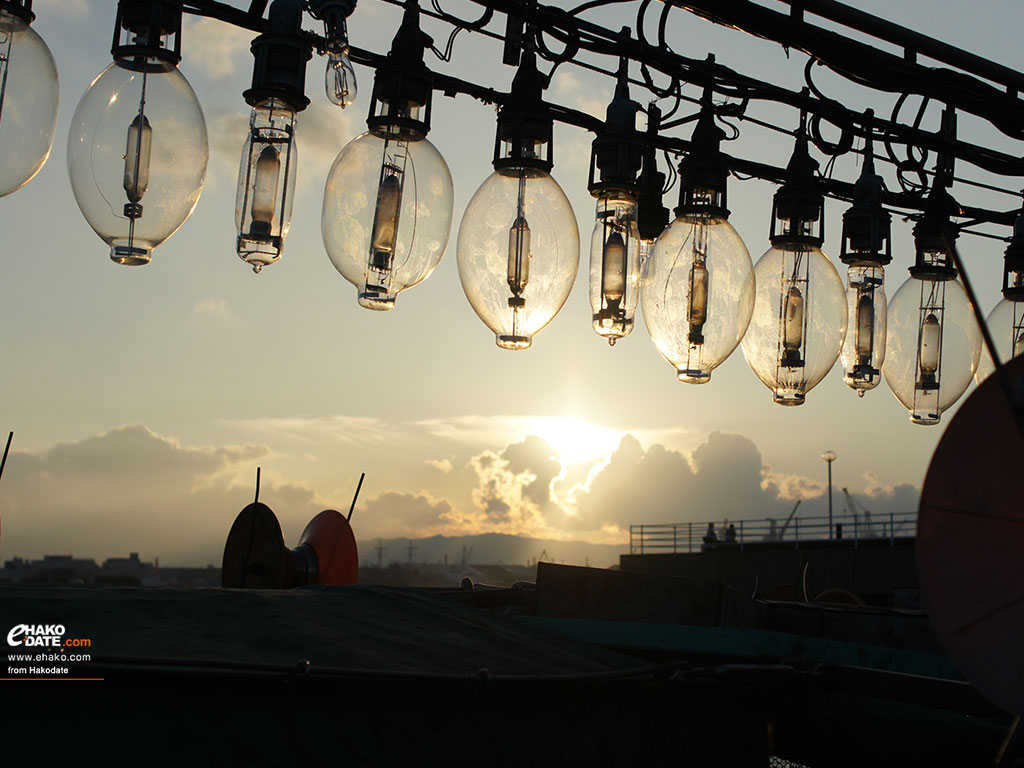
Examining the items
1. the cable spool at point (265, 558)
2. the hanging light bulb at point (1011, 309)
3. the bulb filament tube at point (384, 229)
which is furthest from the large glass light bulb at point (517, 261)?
the cable spool at point (265, 558)

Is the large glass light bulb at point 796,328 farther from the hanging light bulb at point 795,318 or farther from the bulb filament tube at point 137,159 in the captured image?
the bulb filament tube at point 137,159

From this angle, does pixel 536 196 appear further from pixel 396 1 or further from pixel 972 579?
pixel 972 579

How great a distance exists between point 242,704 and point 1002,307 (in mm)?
4969

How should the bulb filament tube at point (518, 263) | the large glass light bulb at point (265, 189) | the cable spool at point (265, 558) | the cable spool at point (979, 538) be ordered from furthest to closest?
the cable spool at point (265, 558), the bulb filament tube at point (518, 263), the large glass light bulb at point (265, 189), the cable spool at point (979, 538)

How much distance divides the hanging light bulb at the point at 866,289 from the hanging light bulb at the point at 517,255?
2033mm

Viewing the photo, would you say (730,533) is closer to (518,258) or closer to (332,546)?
(332,546)

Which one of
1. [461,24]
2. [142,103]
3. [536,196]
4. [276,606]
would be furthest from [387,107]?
[276,606]

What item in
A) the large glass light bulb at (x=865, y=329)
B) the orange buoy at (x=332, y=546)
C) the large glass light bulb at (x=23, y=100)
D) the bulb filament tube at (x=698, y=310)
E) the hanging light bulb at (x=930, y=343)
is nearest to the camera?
the large glass light bulb at (x=23, y=100)

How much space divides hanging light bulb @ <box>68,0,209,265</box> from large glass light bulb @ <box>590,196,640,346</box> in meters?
1.49

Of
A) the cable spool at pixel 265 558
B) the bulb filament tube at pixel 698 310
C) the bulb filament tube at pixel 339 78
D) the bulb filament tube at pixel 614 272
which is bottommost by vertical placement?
the cable spool at pixel 265 558

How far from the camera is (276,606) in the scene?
3193 mm

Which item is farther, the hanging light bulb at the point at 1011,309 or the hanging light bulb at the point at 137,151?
the hanging light bulb at the point at 1011,309

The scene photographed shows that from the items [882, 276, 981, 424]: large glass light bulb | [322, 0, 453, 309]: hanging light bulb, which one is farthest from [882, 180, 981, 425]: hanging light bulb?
[322, 0, 453, 309]: hanging light bulb

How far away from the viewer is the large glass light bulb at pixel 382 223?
340cm
